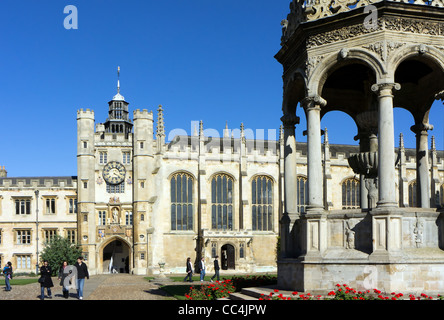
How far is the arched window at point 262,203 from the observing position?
53.8 meters

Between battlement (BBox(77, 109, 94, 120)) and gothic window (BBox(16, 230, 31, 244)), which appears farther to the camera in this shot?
gothic window (BBox(16, 230, 31, 244))

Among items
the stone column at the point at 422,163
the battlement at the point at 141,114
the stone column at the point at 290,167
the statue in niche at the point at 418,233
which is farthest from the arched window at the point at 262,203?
the statue in niche at the point at 418,233

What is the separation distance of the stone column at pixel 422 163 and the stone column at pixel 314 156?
4221 millimetres

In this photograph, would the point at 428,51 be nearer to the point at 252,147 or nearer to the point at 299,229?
the point at 299,229

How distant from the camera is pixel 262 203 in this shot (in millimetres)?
54125

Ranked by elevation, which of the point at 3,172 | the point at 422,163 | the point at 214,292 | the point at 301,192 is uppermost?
the point at 3,172

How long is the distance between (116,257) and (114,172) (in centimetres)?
897

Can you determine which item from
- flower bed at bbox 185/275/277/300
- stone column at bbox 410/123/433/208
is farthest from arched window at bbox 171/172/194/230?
stone column at bbox 410/123/433/208

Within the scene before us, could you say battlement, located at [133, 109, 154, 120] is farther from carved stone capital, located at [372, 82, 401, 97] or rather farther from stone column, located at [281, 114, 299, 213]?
carved stone capital, located at [372, 82, 401, 97]

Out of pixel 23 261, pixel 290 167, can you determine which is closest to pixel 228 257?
pixel 23 261

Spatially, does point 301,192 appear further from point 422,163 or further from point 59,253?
point 422,163

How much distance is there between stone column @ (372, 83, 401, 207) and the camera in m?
12.6

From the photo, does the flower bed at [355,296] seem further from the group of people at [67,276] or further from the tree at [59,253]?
the tree at [59,253]

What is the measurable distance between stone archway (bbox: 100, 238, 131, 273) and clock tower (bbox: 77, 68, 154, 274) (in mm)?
102
